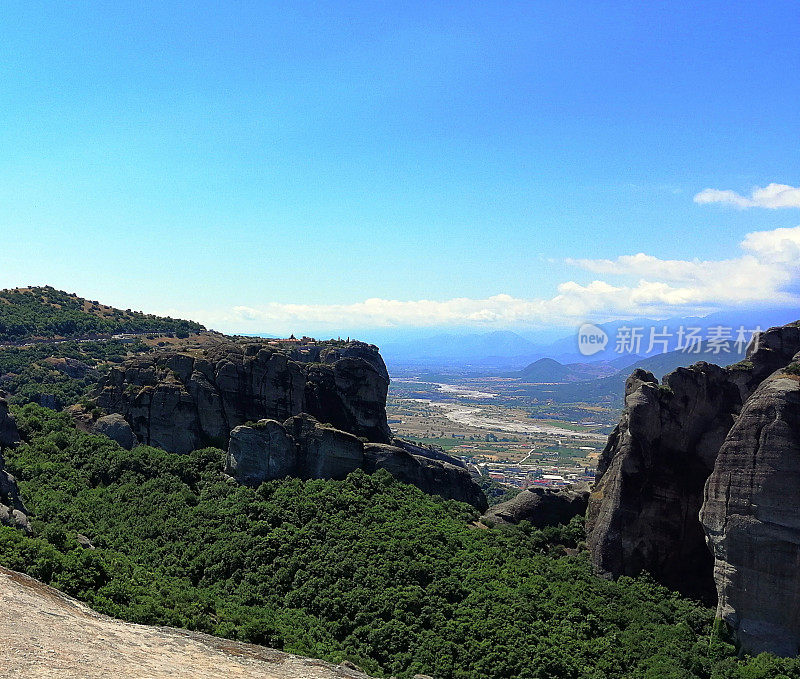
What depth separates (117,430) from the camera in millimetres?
48844

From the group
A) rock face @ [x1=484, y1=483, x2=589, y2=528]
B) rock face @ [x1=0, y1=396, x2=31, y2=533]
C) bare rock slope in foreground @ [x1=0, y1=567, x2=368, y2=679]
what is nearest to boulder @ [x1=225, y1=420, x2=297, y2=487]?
rock face @ [x1=0, y1=396, x2=31, y2=533]

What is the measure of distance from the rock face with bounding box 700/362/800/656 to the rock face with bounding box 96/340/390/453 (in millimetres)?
29158

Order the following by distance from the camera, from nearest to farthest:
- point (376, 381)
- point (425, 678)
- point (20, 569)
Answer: point (20, 569)
point (425, 678)
point (376, 381)

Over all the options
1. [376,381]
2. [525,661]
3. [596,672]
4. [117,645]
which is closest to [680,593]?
[596,672]

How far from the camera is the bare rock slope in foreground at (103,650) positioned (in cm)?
1716

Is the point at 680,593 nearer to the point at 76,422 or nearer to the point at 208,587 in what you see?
the point at 208,587

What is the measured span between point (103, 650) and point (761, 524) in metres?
31.2

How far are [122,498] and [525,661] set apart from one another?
28.7 meters

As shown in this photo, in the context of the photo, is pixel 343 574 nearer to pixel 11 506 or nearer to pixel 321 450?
pixel 321 450

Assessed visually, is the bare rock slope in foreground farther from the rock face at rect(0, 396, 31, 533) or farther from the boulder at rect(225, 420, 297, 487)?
the boulder at rect(225, 420, 297, 487)

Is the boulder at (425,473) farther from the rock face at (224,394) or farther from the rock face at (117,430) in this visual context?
the rock face at (117,430)

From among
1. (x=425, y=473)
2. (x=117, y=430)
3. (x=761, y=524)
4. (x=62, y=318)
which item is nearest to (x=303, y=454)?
(x=425, y=473)

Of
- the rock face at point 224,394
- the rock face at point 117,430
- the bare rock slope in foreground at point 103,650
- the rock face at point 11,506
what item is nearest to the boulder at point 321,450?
the rock face at point 224,394

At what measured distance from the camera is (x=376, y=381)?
55.9m
